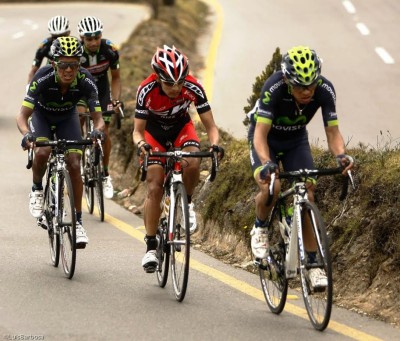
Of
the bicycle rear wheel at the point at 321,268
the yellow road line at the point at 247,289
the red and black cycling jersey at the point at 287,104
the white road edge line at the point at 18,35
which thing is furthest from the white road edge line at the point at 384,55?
the bicycle rear wheel at the point at 321,268

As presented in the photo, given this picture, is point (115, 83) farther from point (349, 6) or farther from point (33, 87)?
point (349, 6)

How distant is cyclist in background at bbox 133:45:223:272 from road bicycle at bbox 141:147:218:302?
3.2 inches

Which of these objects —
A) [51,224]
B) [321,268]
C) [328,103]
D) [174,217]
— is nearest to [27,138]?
[51,224]

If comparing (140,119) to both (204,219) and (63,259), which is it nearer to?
(63,259)

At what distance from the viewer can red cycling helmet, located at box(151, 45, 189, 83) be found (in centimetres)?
968

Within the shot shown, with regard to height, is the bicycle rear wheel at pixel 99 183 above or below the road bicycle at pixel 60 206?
below

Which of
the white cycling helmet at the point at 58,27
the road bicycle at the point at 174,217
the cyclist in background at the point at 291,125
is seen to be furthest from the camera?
the white cycling helmet at the point at 58,27

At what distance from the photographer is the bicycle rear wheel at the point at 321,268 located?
8070 mm

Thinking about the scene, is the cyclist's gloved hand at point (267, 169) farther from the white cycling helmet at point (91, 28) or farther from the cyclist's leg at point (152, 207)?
the white cycling helmet at point (91, 28)

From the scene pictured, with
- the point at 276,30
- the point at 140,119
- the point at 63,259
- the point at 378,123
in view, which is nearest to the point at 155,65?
the point at 140,119

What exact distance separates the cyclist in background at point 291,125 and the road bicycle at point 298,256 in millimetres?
82

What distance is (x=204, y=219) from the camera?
12.2m

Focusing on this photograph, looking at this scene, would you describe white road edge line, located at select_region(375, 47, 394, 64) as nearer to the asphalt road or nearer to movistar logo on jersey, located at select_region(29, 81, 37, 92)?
the asphalt road

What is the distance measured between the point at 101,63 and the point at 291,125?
19.5ft
